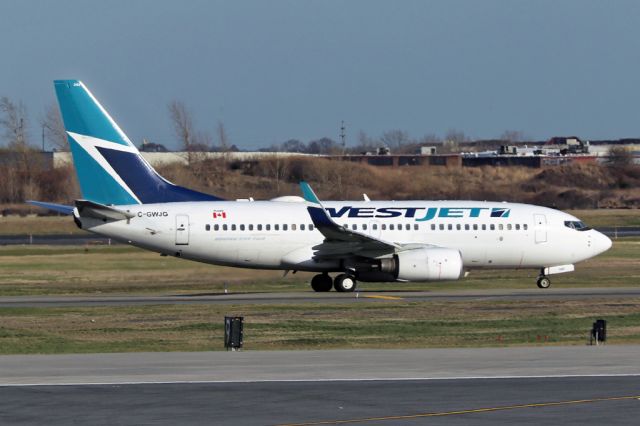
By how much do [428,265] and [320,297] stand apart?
13.2 feet

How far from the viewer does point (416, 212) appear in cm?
4628

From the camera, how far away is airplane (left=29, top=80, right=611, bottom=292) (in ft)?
145

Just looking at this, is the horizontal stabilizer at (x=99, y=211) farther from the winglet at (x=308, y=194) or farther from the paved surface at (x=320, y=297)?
the winglet at (x=308, y=194)

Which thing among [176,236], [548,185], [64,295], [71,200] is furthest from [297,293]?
[548,185]

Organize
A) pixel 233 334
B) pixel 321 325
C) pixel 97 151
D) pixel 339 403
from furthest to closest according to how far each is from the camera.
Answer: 1. pixel 97 151
2. pixel 321 325
3. pixel 233 334
4. pixel 339 403

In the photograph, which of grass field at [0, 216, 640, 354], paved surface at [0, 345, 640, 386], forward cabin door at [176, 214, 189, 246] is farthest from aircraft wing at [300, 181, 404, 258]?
paved surface at [0, 345, 640, 386]

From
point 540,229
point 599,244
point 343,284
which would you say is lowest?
point 343,284

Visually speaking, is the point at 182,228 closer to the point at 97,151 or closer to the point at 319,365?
the point at 97,151

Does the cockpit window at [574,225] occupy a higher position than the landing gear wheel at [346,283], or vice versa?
the cockpit window at [574,225]

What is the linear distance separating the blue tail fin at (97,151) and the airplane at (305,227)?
0.12 ft

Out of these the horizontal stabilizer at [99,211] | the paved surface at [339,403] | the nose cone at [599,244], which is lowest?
the paved surface at [339,403]

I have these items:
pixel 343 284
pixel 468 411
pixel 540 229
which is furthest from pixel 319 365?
pixel 540 229

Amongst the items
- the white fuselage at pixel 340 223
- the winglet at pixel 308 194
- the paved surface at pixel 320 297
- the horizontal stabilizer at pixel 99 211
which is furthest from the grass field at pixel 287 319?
the winglet at pixel 308 194

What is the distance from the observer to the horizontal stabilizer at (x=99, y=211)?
140ft
